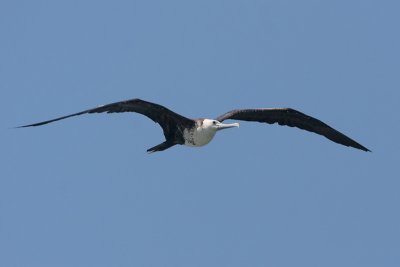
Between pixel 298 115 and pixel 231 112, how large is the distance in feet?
3.72

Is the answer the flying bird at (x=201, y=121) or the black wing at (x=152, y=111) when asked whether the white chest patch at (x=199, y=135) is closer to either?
the flying bird at (x=201, y=121)

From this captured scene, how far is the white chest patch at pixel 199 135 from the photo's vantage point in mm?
13633

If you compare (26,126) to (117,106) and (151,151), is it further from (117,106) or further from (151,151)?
(151,151)

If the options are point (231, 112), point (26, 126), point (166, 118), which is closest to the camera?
point (26, 126)

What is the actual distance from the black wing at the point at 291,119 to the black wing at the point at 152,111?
95 centimetres

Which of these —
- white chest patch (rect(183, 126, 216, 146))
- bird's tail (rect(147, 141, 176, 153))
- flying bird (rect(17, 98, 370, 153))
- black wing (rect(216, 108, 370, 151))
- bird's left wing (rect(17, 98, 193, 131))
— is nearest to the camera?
bird's left wing (rect(17, 98, 193, 131))

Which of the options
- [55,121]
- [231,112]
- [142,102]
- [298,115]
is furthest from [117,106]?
[298,115]

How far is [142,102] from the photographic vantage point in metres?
12.8

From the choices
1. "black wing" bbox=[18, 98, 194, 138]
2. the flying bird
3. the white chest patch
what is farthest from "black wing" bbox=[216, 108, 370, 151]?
"black wing" bbox=[18, 98, 194, 138]

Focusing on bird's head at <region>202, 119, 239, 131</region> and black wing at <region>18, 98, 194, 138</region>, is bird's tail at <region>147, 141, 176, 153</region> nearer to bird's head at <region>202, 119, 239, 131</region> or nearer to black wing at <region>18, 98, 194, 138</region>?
black wing at <region>18, 98, 194, 138</region>

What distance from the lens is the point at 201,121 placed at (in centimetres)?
1372

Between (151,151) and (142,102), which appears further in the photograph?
(151,151)

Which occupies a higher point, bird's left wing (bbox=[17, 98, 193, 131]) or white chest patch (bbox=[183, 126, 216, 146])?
bird's left wing (bbox=[17, 98, 193, 131])

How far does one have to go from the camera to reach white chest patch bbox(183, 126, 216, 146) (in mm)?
13633
